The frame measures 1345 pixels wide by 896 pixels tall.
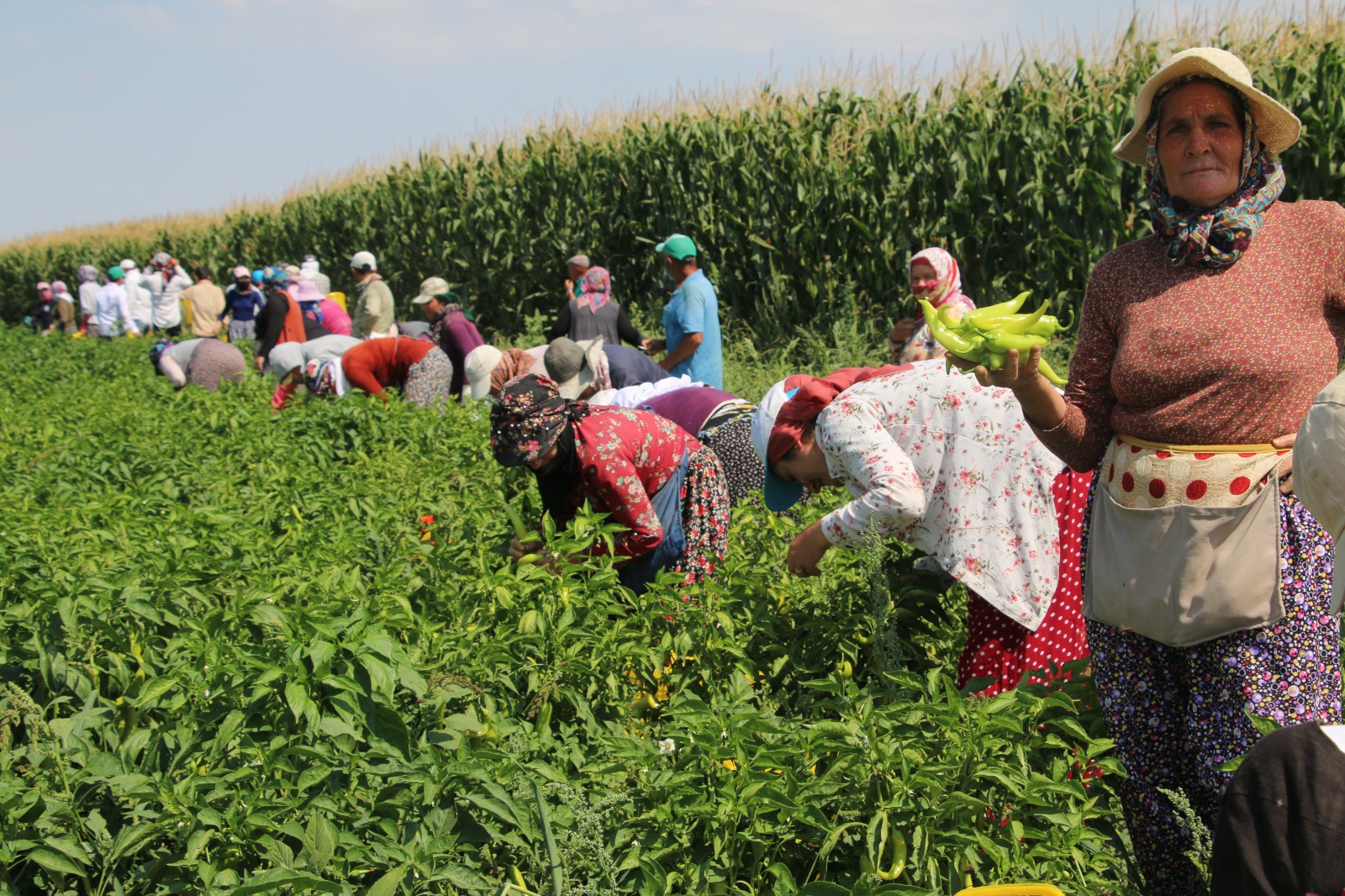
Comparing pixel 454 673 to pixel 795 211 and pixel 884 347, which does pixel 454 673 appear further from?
pixel 795 211

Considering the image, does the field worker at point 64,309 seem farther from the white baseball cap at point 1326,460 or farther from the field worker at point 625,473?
the white baseball cap at point 1326,460

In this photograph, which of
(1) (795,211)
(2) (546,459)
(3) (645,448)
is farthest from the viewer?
(1) (795,211)

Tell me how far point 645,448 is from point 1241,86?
2216mm

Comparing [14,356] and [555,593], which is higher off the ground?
[555,593]

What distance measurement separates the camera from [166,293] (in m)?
19.2

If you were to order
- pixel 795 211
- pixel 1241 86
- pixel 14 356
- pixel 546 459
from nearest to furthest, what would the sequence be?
pixel 1241 86 < pixel 546 459 < pixel 795 211 < pixel 14 356

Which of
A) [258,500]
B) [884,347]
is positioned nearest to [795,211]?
[884,347]

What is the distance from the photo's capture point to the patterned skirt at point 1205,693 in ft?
6.56

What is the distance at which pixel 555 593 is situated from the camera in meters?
2.68

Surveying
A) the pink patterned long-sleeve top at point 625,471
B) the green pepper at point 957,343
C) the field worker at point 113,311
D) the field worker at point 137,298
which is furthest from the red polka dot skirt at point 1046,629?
the field worker at point 113,311

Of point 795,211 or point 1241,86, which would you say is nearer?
point 1241,86

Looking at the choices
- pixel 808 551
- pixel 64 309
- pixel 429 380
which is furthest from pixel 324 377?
pixel 64 309

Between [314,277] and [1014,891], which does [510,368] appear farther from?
[314,277]

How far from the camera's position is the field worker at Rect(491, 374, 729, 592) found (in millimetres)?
3426
